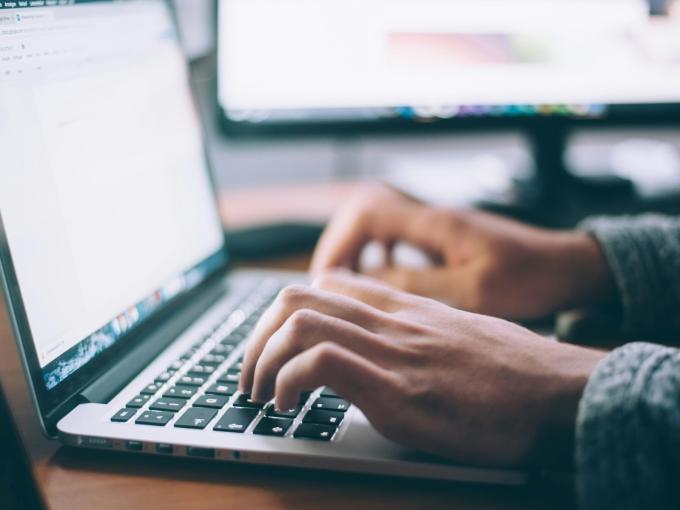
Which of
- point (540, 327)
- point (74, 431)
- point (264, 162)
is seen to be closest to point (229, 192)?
point (264, 162)

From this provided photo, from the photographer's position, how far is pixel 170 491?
38cm

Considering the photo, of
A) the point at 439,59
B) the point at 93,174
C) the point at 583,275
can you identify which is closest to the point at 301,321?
the point at 93,174

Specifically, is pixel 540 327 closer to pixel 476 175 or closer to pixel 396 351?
pixel 396 351

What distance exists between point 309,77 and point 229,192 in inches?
14.1

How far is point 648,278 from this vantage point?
58 cm

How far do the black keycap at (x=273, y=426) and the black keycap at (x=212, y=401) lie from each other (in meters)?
0.03

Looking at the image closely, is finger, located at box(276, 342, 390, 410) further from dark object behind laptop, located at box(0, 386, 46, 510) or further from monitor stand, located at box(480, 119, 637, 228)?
monitor stand, located at box(480, 119, 637, 228)

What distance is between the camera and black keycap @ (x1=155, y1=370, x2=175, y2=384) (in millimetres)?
462

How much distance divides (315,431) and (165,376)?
0.43ft

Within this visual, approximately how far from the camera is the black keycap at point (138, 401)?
43 cm

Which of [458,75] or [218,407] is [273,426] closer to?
[218,407]

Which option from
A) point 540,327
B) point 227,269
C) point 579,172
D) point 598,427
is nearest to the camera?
point 598,427

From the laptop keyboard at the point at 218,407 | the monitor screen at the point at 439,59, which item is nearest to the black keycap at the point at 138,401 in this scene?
the laptop keyboard at the point at 218,407

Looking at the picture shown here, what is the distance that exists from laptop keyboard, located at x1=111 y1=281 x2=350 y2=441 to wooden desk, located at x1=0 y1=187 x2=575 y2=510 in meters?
0.02
